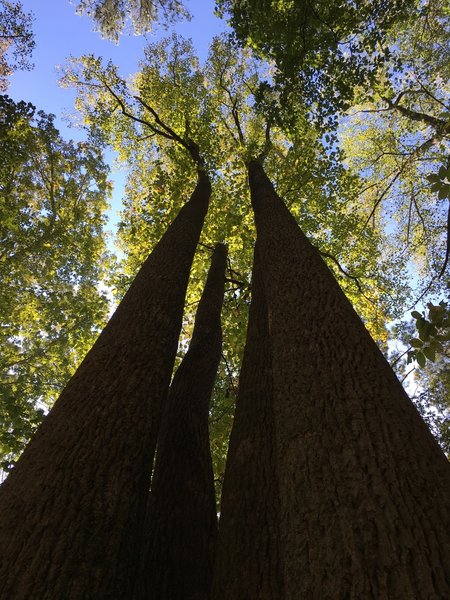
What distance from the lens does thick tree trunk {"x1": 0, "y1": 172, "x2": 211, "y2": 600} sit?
203 centimetres

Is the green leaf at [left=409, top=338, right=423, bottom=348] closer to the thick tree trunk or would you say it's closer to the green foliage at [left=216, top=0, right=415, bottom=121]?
the thick tree trunk

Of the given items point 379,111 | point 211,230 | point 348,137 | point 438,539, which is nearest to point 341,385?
point 438,539

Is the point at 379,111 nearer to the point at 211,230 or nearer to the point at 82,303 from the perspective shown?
the point at 211,230

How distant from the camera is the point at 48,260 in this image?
14.6 metres

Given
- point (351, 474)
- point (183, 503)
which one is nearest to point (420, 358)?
point (351, 474)

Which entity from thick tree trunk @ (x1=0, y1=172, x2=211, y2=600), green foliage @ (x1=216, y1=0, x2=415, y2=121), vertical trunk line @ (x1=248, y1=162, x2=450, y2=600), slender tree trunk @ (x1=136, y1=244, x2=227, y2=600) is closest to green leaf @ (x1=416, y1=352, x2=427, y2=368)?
vertical trunk line @ (x1=248, y1=162, x2=450, y2=600)

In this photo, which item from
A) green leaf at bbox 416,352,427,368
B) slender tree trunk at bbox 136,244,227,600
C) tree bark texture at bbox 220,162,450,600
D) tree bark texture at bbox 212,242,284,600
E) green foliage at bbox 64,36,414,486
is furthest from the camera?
green foliage at bbox 64,36,414,486

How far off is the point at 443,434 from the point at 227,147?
11.8 metres

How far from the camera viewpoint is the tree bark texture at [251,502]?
8.64 ft

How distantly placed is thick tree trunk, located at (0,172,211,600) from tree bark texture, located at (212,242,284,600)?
84cm

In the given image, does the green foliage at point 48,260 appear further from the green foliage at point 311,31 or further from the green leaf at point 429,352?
the green leaf at point 429,352

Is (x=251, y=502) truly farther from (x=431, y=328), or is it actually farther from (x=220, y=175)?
(x=220, y=175)

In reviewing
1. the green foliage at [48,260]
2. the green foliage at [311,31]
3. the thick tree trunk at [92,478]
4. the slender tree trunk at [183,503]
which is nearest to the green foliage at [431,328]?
the thick tree trunk at [92,478]

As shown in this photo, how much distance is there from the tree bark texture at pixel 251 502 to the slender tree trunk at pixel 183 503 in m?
0.38
